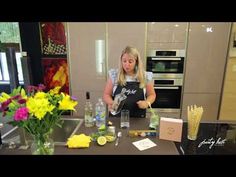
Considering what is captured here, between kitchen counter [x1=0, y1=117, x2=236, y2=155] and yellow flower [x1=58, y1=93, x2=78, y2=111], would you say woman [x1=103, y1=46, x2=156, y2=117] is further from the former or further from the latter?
yellow flower [x1=58, y1=93, x2=78, y2=111]

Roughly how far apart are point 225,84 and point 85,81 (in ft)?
6.38

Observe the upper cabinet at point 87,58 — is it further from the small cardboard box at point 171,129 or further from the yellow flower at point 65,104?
the yellow flower at point 65,104

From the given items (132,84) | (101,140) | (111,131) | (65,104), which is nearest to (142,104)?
(132,84)

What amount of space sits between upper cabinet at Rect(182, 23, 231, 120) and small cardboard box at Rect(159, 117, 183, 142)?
1667 mm

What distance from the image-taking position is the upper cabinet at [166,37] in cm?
265

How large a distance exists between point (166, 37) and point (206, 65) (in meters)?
0.68

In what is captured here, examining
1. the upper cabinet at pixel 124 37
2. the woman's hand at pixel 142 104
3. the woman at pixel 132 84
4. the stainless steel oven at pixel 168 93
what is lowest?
the stainless steel oven at pixel 168 93

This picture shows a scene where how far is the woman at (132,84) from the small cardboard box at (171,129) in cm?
43

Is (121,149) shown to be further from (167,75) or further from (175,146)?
(167,75)

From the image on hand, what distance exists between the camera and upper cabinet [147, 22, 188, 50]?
8.68 ft

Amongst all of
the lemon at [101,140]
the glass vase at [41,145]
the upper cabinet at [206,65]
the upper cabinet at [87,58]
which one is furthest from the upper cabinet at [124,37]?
the glass vase at [41,145]

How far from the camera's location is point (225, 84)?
2809mm
